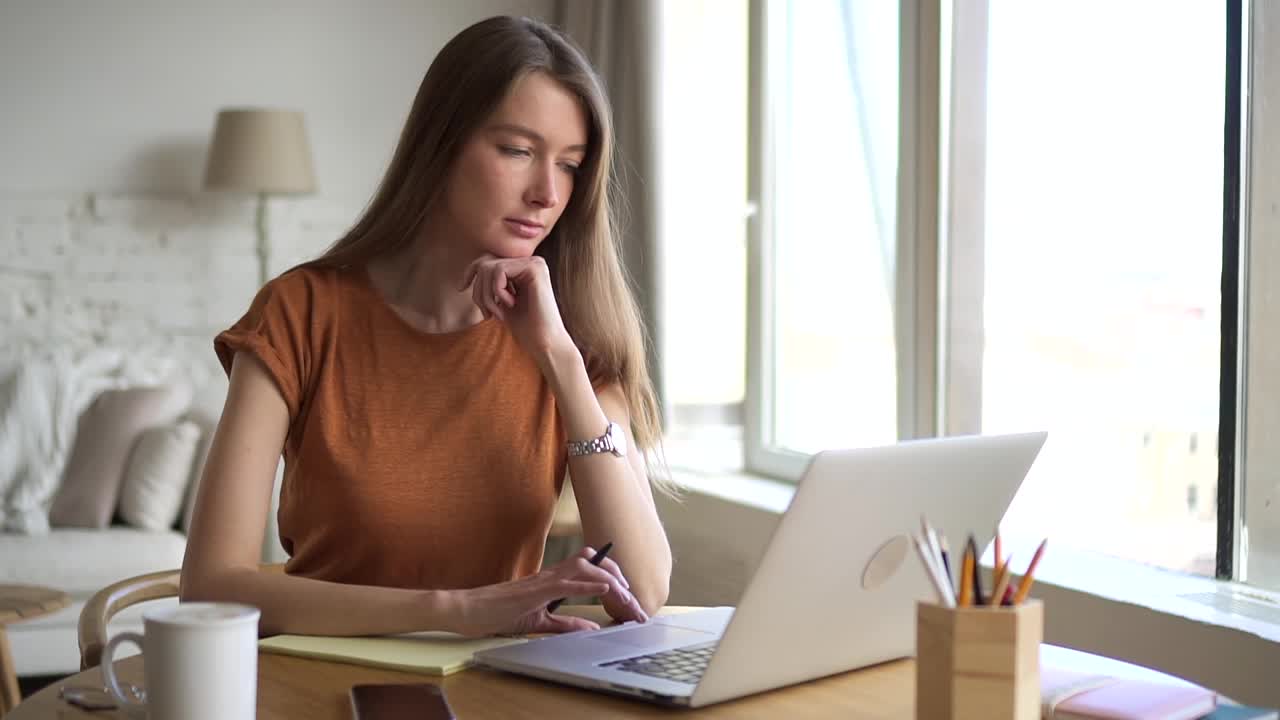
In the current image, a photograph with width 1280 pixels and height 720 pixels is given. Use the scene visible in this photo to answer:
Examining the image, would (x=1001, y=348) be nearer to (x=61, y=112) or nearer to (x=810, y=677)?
(x=810, y=677)

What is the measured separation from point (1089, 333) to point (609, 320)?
1068mm

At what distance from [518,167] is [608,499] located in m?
0.43

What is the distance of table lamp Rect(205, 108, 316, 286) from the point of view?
4375mm

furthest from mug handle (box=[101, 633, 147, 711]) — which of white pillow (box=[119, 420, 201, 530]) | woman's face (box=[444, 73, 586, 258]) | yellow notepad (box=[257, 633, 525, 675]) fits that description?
white pillow (box=[119, 420, 201, 530])

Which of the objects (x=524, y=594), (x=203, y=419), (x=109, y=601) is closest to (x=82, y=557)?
(x=203, y=419)

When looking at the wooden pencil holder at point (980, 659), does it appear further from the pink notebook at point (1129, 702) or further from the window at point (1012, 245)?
the window at point (1012, 245)

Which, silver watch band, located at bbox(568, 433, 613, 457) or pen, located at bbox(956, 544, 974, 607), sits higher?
pen, located at bbox(956, 544, 974, 607)

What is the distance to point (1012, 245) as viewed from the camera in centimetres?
258

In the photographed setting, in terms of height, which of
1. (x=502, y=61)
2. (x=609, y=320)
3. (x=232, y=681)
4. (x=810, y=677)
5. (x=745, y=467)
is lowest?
(x=745, y=467)

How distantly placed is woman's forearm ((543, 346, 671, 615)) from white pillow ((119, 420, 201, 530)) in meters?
2.62

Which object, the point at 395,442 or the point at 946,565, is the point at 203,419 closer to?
the point at 395,442

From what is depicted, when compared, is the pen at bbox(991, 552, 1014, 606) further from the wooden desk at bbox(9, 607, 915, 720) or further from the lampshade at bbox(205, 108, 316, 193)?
the lampshade at bbox(205, 108, 316, 193)

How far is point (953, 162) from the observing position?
265cm

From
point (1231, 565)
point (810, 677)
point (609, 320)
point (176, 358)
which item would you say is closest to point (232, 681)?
point (810, 677)
